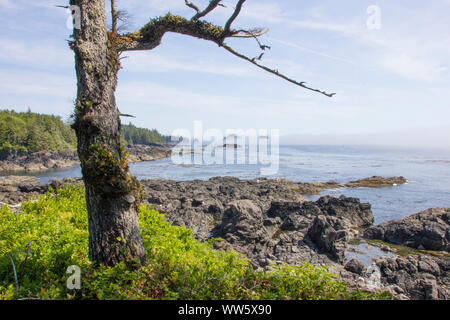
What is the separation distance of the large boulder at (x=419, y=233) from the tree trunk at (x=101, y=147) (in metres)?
16.2

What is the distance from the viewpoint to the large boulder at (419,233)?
51.1 ft

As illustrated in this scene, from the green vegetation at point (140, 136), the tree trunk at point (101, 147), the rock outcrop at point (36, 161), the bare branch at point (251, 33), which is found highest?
the green vegetation at point (140, 136)

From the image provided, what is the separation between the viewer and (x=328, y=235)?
14016 mm

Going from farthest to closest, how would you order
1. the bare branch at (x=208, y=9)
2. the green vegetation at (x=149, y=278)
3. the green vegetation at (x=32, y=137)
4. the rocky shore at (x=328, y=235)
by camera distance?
the green vegetation at (x=32, y=137), the rocky shore at (x=328, y=235), the bare branch at (x=208, y=9), the green vegetation at (x=149, y=278)

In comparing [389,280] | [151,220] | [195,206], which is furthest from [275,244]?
[195,206]

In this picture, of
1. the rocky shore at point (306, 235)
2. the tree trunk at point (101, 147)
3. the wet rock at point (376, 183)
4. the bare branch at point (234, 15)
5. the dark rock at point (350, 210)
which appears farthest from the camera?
the wet rock at point (376, 183)

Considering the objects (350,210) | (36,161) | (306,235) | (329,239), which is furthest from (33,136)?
(329,239)

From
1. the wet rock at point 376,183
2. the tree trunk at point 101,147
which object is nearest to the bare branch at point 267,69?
the tree trunk at point 101,147

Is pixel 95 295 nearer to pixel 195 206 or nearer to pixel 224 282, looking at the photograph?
pixel 224 282

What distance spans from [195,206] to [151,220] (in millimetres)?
13819

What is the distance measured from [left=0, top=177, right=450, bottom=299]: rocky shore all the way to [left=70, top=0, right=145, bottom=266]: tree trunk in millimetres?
4628

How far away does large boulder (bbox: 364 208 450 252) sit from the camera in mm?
15562

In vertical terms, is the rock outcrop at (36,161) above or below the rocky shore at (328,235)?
above

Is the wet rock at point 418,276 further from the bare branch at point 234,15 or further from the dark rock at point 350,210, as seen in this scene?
the bare branch at point 234,15
